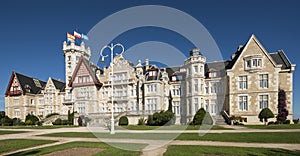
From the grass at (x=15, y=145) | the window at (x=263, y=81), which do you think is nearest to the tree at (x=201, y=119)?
the window at (x=263, y=81)

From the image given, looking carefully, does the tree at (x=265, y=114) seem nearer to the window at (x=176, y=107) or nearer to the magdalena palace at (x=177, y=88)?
the magdalena palace at (x=177, y=88)

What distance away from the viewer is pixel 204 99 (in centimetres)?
3095

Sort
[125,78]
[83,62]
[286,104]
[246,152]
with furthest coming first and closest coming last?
[83,62] → [125,78] → [286,104] → [246,152]

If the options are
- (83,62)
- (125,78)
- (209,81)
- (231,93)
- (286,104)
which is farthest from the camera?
(83,62)

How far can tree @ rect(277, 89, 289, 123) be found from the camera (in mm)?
25484

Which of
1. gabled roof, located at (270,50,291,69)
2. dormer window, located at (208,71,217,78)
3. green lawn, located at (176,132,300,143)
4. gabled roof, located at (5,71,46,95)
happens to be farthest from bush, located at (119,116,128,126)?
gabled roof, located at (5,71,46,95)

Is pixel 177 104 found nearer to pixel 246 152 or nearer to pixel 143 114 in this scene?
pixel 143 114

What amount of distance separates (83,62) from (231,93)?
27957mm

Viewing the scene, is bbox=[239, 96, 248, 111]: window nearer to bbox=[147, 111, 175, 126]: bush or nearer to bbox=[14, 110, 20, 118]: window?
bbox=[147, 111, 175, 126]: bush

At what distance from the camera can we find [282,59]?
1123 inches

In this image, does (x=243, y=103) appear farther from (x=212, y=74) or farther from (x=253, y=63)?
(x=212, y=74)

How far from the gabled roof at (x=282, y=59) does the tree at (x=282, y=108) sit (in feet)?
12.6

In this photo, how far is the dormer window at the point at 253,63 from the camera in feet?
90.3

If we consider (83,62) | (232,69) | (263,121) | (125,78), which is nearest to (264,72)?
(232,69)
